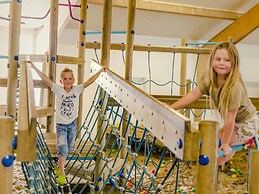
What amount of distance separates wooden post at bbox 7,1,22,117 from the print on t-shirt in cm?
32

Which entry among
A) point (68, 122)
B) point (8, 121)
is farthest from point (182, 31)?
point (8, 121)

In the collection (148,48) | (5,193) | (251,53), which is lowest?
(5,193)

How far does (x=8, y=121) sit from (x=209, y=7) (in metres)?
4.19

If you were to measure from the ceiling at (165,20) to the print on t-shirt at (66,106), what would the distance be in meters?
2.00

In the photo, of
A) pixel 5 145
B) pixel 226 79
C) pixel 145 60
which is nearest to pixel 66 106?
pixel 226 79

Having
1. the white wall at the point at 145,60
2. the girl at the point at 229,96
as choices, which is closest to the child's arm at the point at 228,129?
the girl at the point at 229,96

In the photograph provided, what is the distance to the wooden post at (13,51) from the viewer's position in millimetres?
2389

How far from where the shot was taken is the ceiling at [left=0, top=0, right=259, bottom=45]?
459 centimetres

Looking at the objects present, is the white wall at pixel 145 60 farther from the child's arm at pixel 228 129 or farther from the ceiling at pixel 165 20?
the child's arm at pixel 228 129

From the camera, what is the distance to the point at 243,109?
1.53m

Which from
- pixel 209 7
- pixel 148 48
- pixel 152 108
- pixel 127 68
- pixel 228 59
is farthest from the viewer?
pixel 209 7

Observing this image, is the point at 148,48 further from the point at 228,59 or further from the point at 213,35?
the point at 213,35

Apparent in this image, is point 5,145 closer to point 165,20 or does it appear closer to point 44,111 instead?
point 44,111

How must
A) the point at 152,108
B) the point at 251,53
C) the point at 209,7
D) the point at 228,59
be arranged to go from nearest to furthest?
1. the point at 152,108
2. the point at 228,59
3. the point at 209,7
4. the point at 251,53
